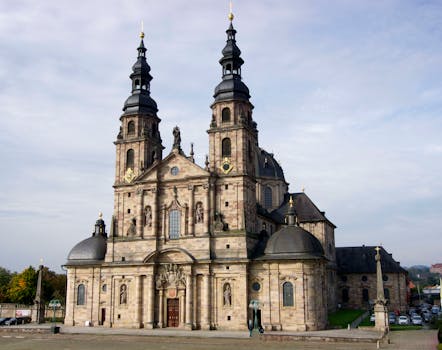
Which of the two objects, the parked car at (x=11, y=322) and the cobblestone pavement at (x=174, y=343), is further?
the parked car at (x=11, y=322)

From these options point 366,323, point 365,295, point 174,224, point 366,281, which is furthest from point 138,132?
point 365,295

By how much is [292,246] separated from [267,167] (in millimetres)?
26191

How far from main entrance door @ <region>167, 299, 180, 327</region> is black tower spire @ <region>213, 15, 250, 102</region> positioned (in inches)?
836

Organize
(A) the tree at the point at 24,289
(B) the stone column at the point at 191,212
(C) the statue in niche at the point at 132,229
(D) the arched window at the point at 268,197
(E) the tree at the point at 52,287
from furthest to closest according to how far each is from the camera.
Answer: (E) the tree at the point at 52,287 < (A) the tree at the point at 24,289 < (D) the arched window at the point at 268,197 < (C) the statue in niche at the point at 132,229 < (B) the stone column at the point at 191,212

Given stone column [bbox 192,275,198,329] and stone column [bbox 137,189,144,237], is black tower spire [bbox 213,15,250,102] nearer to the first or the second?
stone column [bbox 137,189,144,237]

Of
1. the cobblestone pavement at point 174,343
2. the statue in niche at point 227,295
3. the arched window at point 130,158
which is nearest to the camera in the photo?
the cobblestone pavement at point 174,343

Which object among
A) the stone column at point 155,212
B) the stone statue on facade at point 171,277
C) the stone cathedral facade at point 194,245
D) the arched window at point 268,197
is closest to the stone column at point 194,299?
the stone cathedral facade at point 194,245

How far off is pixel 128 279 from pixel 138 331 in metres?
6.66

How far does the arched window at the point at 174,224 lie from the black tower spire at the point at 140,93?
12.7m

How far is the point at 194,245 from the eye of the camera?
171ft

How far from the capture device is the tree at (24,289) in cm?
8231

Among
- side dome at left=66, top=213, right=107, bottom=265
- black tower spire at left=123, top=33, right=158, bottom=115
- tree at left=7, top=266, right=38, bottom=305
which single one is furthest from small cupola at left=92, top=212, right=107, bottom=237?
tree at left=7, top=266, right=38, bottom=305

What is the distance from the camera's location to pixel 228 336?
145ft

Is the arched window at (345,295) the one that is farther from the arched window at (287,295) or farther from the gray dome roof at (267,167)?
the arched window at (287,295)
